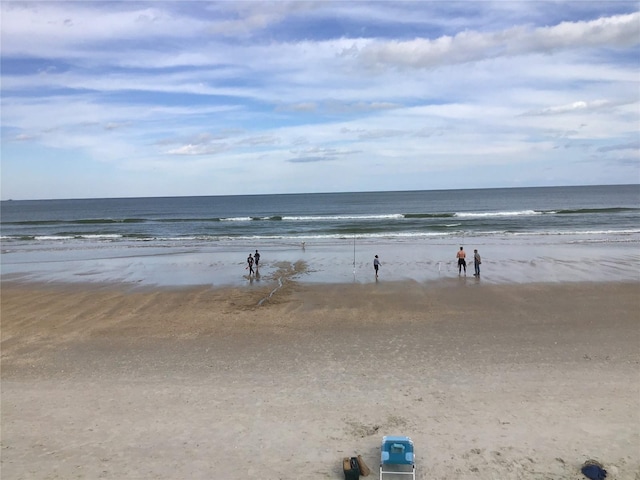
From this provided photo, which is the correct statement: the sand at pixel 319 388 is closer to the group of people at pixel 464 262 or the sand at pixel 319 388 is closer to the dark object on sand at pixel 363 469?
the dark object on sand at pixel 363 469

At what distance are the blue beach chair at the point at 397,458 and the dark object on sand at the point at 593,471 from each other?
236 centimetres

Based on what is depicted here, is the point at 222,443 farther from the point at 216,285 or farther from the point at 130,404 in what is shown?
the point at 216,285

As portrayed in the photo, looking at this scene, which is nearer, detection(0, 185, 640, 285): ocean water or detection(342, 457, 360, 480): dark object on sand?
detection(342, 457, 360, 480): dark object on sand

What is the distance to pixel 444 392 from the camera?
361 inches

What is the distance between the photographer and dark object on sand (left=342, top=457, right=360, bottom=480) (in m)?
6.51

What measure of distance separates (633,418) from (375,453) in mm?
4423

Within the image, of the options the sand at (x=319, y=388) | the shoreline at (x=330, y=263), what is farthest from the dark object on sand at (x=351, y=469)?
the shoreline at (x=330, y=263)

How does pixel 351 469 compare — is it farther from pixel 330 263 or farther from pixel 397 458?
pixel 330 263

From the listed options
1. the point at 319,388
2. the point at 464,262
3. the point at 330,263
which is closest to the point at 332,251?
the point at 330,263

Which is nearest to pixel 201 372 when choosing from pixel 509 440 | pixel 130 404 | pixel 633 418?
pixel 130 404

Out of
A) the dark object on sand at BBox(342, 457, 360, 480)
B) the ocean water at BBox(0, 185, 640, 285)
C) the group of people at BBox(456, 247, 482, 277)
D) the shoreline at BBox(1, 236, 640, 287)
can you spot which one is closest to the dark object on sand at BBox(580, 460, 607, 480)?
the dark object on sand at BBox(342, 457, 360, 480)

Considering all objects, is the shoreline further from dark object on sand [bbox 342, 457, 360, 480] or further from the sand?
dark object on sand [bbox 342, 457, 360, 480]

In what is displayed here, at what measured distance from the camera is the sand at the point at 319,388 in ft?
23.7

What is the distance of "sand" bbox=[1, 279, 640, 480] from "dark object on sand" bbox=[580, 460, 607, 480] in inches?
4.5
